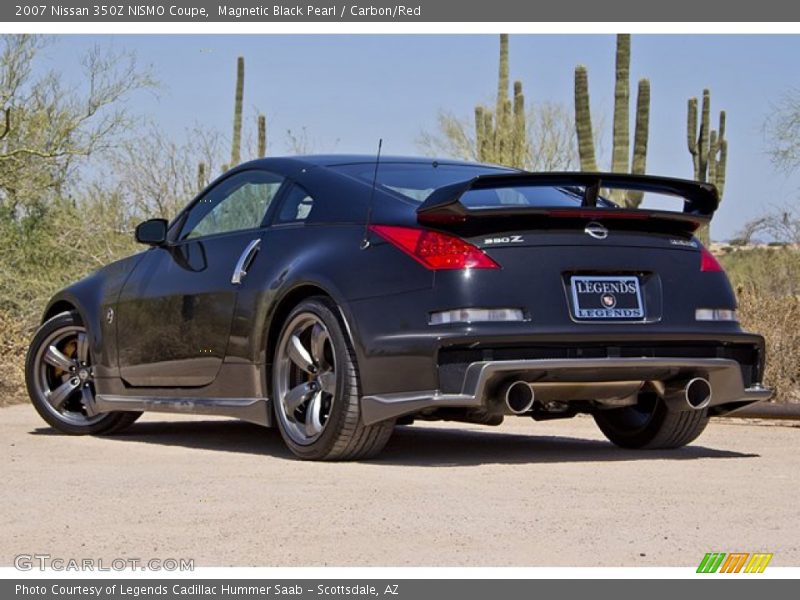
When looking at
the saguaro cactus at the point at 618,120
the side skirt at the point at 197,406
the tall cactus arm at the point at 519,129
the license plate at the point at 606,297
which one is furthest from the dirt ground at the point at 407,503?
the tall cactus arm at the point at 519,129

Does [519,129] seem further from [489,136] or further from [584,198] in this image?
[584,198]

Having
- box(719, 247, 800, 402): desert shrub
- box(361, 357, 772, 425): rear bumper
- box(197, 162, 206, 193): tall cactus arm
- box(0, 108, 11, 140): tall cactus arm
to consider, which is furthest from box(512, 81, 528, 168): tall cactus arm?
box(361, 357, 772, 425): rear bumper

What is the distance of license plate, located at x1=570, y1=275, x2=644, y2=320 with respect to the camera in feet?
23.0

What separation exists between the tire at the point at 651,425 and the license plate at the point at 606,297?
39.3 inches

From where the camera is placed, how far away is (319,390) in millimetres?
7465

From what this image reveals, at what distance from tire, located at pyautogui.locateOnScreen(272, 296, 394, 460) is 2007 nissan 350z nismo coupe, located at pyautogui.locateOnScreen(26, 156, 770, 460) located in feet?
0.03

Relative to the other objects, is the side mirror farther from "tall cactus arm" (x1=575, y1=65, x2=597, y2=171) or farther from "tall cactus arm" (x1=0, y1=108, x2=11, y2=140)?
"tall cactus arm" (x1=575, y1=65, x2=597, y2=171)

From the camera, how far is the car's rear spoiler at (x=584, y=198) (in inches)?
272

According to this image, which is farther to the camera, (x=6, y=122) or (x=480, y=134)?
(x=480, y=134)

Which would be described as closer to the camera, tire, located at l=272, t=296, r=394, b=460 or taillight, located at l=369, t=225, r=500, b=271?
taillight, located at l=369, t=225, r=500, b=271

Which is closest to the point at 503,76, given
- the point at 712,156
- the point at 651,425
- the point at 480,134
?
the point at 480,134

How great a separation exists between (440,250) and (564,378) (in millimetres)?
817

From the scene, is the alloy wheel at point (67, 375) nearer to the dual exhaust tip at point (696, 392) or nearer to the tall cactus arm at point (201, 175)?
the dual exhaust tip at point (696, 392)

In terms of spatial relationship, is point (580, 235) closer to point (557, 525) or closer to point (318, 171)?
point (318, 171)
